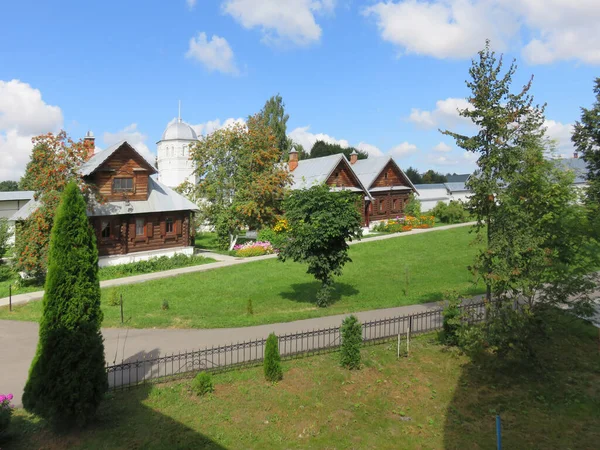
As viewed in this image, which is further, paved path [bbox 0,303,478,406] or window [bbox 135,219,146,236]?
window [bbox 135,219,146,236]

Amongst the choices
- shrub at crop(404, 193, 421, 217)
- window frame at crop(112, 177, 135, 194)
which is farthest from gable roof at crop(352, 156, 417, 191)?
window frame at crop(112, 177, 135, 194)

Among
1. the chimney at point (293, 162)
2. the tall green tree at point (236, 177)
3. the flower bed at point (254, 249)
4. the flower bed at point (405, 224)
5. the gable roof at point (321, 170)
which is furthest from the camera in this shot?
the chimney at point (293, 162)

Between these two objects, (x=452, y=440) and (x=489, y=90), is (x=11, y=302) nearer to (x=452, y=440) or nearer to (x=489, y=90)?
(x=452, y=440)

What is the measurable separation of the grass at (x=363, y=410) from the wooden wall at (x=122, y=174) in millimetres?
19764

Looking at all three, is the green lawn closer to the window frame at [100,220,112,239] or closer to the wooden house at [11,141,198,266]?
the wooden house at [11,141,198,266]

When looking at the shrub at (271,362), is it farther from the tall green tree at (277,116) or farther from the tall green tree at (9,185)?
the tall green tree at (9,185)

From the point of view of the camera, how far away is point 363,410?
375 inches

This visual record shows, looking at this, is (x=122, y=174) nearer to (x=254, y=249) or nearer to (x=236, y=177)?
(x=236, y=177)

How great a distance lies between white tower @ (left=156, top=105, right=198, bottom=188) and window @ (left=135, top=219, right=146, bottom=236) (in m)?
29.2

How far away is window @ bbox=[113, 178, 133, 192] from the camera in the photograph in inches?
1083

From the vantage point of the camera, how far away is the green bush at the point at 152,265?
24797mm

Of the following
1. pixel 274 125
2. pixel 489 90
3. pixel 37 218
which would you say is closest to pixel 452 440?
pixel 489 90

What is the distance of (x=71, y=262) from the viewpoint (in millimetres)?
8695

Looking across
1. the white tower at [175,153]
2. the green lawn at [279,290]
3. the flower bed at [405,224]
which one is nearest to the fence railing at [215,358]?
the green lawn at [279,290]
